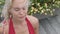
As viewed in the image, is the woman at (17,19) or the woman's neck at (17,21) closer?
the woman at (17,19)

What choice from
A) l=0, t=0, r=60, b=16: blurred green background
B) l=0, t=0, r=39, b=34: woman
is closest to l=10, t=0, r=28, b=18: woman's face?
l=0, t=0, r=39, b=34: woman

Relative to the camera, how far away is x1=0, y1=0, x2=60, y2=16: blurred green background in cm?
383

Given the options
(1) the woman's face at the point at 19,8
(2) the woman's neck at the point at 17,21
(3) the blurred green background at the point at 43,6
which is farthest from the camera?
(3) the blurred green background at the point at 43,6

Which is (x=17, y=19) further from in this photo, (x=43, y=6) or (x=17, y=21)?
(x=43, y=6)

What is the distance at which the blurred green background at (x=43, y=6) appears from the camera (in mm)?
3832

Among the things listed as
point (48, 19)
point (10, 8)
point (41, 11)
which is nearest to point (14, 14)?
point (10, 8)

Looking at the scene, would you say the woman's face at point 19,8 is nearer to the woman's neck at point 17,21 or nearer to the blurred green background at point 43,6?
the woman's neck at point 17,21

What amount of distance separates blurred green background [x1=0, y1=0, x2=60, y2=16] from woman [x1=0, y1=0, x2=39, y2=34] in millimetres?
1511

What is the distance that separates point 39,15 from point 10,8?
2097 millimetres

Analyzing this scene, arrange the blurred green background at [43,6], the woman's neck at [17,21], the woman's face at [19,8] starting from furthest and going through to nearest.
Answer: the blurred green background at [43,6], the woman's neck at [17,21], the woman's face at [19,8]

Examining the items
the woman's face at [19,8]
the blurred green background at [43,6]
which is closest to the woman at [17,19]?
the woman's face at [19,8]

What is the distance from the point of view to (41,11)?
3.86 meters

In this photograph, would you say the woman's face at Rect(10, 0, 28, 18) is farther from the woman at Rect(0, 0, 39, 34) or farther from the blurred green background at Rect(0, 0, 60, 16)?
the blurred green background at Rect(0, 0, 60, 16)

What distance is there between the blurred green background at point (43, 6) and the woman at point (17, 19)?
4.96ft
